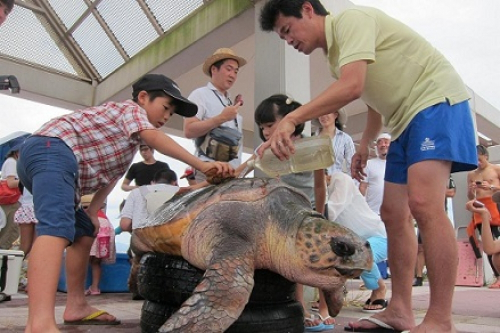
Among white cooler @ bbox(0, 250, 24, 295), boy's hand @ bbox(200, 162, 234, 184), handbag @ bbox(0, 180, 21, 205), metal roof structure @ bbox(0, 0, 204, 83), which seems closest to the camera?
boy's hand @ bbox(200, 162, 234, 184)

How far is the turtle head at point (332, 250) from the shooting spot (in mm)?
1568

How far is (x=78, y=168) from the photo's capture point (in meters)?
2.14

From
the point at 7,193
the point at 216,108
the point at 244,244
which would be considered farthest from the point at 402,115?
the point at 7,193

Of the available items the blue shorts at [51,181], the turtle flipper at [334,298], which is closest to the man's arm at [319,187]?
the turtle flipper at [334,298]

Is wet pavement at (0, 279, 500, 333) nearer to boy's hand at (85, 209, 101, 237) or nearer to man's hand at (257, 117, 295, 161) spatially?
boy's hand at (85, 209, 101, 237)

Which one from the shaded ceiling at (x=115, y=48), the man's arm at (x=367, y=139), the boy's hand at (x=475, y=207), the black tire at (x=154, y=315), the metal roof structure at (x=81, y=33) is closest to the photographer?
the black tire at (x=154, y=315)

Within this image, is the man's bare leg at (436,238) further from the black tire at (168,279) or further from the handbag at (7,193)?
the handbag at (7,193)

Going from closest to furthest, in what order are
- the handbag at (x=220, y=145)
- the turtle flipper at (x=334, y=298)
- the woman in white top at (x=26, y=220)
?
the turtle flipper at (x=334, y=298), the handbag at (x=220, y=145), the woman in white top at (x=26, y=220)

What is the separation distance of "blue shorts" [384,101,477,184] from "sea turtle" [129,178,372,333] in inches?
23.9

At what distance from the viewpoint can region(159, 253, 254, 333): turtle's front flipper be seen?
1.40m

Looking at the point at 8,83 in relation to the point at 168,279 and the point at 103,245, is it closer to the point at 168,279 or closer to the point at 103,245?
the point at 103,245

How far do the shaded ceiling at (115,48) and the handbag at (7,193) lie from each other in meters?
2.08

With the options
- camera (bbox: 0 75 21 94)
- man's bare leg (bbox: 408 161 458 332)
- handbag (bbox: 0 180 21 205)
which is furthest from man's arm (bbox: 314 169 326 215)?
handbag (bbox: 0 180 21 205)

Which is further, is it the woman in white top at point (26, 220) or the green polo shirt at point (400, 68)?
the woman in white top at point (26, 220)
